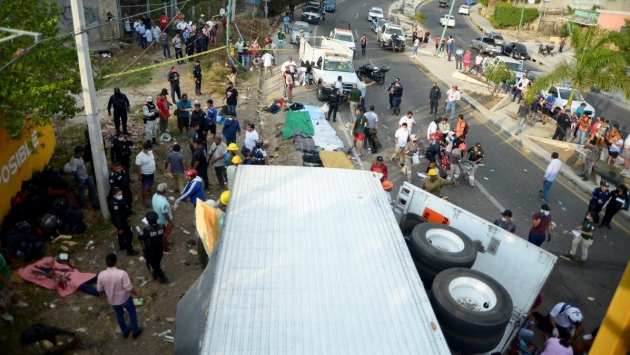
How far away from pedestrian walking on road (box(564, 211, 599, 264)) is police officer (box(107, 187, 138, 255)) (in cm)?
964

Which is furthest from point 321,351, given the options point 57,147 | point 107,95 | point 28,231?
point 107,95

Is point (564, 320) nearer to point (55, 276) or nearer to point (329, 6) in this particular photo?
point (55, 276)

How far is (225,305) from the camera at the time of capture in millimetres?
4836

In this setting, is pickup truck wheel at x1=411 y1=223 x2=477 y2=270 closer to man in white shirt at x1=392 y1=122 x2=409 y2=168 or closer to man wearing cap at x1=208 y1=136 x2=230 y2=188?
man wearing cap at x1=208 y1=136 x2=230 y2=188

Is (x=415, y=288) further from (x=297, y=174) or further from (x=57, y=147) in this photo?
(x=57, y=147)

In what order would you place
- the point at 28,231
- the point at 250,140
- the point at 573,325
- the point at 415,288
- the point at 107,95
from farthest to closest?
1. the point at 107,95
2. the point at 250,140
3. the point at 28,231
4. the point at 573,325
5. the point at 415,288

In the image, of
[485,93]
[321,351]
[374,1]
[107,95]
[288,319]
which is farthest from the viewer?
[374,1]

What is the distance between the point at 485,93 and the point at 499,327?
19.7 meters

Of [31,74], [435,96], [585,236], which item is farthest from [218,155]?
[435,96]

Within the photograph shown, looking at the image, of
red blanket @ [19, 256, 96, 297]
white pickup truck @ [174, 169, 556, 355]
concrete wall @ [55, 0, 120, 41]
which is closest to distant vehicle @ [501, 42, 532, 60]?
concrete wall @ [55, 0, 120, 41]

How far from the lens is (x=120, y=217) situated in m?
8.91

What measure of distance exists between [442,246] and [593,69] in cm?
1493

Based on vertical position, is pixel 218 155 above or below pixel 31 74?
below

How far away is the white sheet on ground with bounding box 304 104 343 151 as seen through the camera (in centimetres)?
1504
